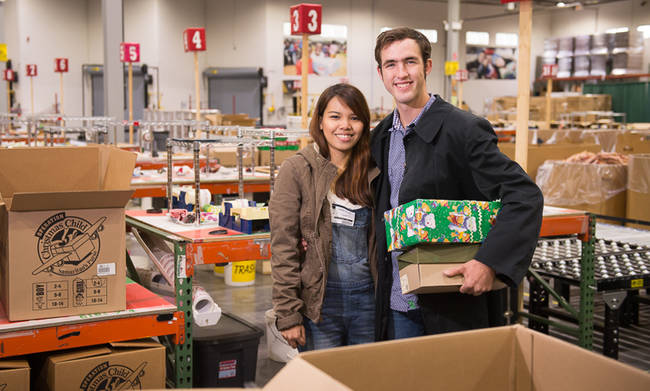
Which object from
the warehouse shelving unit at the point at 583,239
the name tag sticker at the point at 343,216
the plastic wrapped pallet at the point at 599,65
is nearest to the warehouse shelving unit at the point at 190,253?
the name tag sticker at the point at 343,216

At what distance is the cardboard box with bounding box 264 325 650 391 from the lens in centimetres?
106

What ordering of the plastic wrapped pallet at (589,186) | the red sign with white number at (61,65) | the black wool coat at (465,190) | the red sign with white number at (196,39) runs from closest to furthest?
the black wool coat at (465,190) → the plastic wrapped pallet at (589,186) → the red sign with white number at (196,39) → the red sign with white number at (61,65)

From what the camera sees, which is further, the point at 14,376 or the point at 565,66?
the point at 565,66

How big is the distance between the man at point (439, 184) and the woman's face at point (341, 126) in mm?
142

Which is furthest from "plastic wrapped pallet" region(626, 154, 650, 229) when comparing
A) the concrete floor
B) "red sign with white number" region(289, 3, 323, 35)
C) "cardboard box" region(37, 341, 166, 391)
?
"cardboard box" region(37, 341, 166, 391)

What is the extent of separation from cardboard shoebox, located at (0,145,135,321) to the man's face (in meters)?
1.14

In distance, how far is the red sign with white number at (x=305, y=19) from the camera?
6.60m

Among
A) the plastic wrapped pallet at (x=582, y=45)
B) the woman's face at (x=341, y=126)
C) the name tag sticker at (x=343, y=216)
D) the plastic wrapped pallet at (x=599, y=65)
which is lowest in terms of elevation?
the name tag sticker at (x=343, y=216)

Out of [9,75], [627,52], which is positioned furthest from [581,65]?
[9,75]

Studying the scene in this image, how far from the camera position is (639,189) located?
690 centimetres

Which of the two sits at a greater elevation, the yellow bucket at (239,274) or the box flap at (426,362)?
the box flap at (426,362)

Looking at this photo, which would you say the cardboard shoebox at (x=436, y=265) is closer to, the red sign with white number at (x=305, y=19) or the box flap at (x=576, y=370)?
the box flap at (x=576, y=370)

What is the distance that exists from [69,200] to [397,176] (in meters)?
1.24

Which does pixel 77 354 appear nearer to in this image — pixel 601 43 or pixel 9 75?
pixel 9 75
